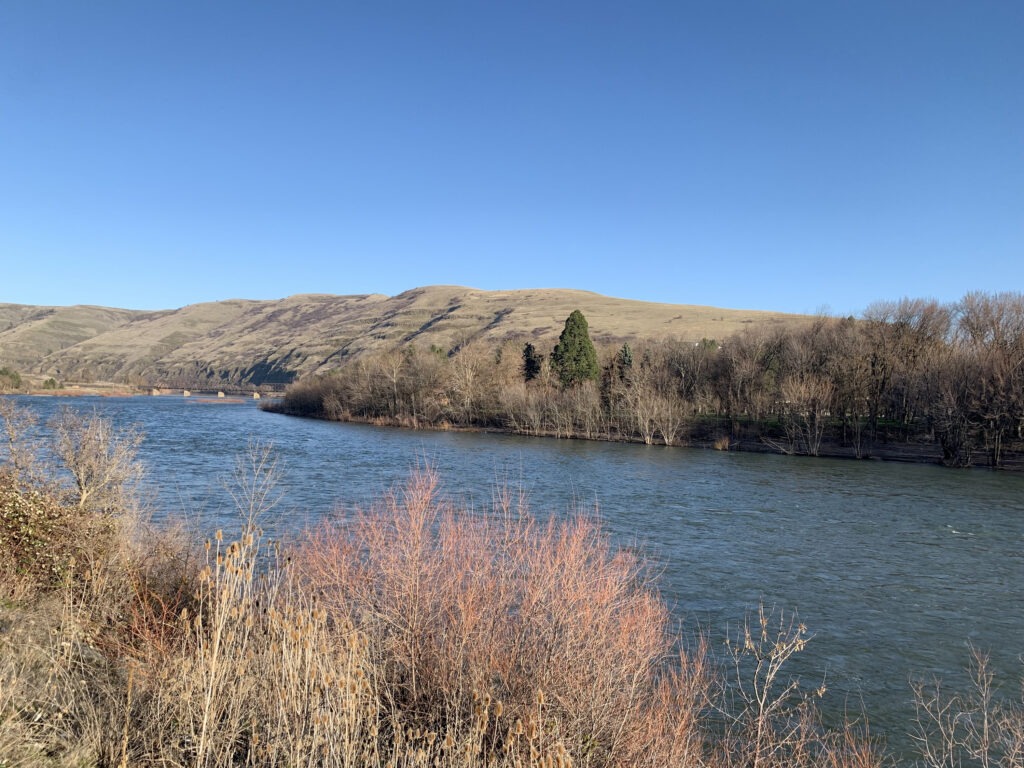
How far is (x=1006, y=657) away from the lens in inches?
581

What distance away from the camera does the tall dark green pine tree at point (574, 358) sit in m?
73.6

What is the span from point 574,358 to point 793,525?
47010mm

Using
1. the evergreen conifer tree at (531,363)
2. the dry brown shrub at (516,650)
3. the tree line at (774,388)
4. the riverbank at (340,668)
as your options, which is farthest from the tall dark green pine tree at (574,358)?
the dry brown shrub at (516,650)

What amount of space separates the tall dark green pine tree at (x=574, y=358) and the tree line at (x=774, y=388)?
0.16m

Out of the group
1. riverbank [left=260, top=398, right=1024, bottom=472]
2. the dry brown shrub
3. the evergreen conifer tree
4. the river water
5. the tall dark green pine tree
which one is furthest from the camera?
the evergreen conifer tree

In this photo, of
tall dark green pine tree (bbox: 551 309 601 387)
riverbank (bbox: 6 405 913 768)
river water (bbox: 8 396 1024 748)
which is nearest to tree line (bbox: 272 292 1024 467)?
tall dark green pine tree (bbox: 551 309 601 387)

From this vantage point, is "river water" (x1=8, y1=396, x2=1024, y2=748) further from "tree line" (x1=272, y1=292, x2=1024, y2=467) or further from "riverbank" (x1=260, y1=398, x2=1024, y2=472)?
"tree line" (x1=272, y1=292, x2=1024, y2=467)

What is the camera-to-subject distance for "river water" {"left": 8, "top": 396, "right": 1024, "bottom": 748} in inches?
595

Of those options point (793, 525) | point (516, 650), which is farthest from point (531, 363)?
point (516, 650)

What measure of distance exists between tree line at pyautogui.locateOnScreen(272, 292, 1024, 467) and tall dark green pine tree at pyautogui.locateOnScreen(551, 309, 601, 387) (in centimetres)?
16

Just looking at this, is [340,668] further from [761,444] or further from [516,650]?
[761,444]

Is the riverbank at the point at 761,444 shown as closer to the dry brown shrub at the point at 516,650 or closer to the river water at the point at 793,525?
the river water at the point at 793,525

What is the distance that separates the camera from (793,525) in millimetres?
28594

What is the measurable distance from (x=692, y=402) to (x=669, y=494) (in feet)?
124
